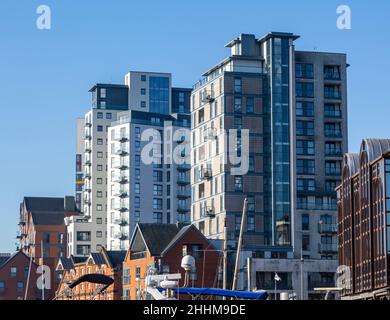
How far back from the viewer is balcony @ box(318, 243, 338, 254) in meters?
159

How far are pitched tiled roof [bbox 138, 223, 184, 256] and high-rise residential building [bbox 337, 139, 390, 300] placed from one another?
150 feet

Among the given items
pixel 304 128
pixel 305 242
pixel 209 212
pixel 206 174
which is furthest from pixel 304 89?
pixel 209 212

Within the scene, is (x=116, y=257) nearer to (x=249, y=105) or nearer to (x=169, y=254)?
(x=169, y=254)

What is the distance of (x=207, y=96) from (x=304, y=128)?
53.9 ft

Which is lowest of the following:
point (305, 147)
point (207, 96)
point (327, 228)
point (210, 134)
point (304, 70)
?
point (327, 228)

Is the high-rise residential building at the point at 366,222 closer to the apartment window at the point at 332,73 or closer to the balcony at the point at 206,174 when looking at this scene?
the balcony at the point at 206,174

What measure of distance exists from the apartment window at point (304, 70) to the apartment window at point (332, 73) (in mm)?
2324

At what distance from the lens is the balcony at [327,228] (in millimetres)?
160250

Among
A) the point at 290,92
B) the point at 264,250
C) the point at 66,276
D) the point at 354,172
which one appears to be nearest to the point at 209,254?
the point at 264,250

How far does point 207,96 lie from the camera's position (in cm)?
16412

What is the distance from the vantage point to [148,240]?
505 ft
